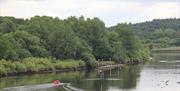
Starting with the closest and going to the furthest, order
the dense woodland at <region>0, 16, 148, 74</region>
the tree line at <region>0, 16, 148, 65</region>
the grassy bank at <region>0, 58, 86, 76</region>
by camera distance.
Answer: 1. the grassy bank at <region>0, 58, 86, 76</region>
2. the dense woodland at <region>0, 16, 148, 74</region>
3. the tree line at <region>0, 16, 148, 65</region>

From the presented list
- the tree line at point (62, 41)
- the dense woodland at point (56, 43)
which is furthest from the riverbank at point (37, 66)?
the tree line at point (62, 41)

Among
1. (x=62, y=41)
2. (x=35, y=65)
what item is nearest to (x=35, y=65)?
(x=35, y=65)

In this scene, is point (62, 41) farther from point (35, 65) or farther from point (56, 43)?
point (35, 65)

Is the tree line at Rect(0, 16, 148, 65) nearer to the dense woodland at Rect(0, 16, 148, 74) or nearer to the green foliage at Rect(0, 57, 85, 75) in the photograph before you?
the dense woodland at Rect(0, 16, 148, 74)

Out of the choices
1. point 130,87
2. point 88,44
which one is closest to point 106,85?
point 130,87

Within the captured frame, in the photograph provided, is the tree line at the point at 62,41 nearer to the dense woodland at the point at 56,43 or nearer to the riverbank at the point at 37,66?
the dense woodland at the point at 56,43

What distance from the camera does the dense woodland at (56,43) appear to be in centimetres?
13938

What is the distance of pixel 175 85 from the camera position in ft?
340

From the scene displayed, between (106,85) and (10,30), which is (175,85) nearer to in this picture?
(106,85)

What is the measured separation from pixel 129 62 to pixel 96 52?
21.6 meters

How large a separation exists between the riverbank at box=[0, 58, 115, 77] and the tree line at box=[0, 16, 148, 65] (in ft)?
13.6

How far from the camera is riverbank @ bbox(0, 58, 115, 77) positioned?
128m

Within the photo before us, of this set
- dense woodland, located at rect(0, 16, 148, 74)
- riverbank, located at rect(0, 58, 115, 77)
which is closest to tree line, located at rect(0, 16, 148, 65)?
dense woodland, located at rect(0, 16, 148, 74)

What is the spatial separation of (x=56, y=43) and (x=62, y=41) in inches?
111
